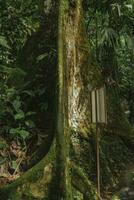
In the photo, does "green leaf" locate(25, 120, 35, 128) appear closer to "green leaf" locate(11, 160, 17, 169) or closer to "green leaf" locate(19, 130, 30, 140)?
"green leaf" locate(19, 130, 30, 140)

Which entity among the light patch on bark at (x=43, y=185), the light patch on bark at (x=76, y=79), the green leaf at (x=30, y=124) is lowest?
the light patch on bark at (x=43, y=185)

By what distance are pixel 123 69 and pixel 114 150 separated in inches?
228

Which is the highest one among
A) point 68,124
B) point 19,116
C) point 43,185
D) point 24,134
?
point 19,116

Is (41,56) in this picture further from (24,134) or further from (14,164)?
(14,164)

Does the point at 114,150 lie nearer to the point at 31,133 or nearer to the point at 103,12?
the point at 31,133

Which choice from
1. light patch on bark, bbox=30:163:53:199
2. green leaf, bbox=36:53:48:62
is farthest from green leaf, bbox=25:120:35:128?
light patch on bark, bbox=30:163:53:199

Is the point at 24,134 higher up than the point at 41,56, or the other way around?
the point at 41,56

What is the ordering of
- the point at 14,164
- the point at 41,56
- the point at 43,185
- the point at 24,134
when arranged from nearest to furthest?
the point at 43,185 → the point at 14,164 → the point at 24,134 → the point at 41,56

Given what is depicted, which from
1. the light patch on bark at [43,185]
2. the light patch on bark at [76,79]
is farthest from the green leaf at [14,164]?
the light patch on bark at [76,79]

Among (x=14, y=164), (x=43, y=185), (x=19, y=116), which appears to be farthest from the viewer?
(x=19, y=116)

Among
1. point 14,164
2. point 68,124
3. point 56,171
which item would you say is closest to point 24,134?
point 14,164

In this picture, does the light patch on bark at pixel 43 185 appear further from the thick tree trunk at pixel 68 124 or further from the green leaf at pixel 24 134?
the green leaf at pixel 24 134

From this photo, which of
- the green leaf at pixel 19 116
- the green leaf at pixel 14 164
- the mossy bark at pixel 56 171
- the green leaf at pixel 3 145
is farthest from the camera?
the green leaf at pixel 19 116

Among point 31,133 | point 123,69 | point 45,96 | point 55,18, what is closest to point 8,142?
point 31,133
